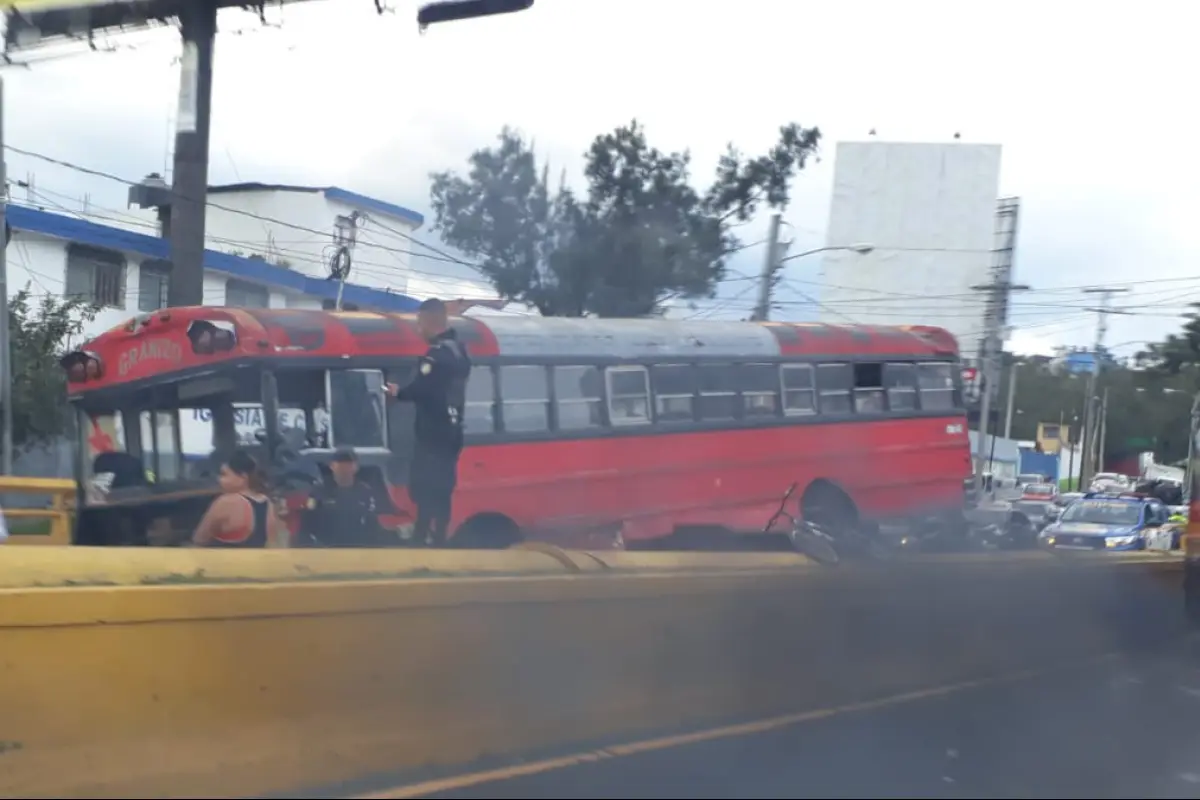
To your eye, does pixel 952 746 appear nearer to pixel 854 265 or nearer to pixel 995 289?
pixel 854 265

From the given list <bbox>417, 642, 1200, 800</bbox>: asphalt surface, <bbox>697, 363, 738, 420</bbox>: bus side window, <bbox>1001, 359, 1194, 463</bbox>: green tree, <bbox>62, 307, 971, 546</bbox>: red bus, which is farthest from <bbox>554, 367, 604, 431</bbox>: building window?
<bbox>1001, 359, 1194, 463</bbox>: green tree

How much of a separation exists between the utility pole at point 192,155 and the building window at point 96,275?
12.9 meters

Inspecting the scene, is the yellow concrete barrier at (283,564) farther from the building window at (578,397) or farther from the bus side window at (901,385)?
the bus side window at (901,385)

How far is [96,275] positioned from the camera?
30344mm

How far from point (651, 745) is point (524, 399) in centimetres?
687

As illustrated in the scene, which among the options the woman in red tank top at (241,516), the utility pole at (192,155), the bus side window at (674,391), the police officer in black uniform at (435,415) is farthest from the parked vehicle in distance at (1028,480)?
the woman in red tank top at (241,516)

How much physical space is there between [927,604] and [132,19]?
494 inches

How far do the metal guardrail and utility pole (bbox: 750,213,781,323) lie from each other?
8398 mm

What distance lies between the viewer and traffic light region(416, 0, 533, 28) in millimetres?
13469

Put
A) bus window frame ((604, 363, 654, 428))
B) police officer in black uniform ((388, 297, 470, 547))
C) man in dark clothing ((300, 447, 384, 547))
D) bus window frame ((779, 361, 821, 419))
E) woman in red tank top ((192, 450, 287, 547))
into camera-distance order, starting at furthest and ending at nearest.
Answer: bus window frame ((779, 361, 821, 419)), bus window frame ((604, 363, 654, 428)), man in dark clothing ((300, 447, 384, 547)), police officer in black uniform ((388, 297, 470, 547)), woman in red tank top ((192, 450, 287, 547))

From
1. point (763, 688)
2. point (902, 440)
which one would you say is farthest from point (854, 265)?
point (763, 688)

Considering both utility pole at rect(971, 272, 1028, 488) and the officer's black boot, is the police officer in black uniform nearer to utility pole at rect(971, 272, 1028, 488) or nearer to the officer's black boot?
the officer's black boot

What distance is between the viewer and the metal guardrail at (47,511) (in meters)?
11.7

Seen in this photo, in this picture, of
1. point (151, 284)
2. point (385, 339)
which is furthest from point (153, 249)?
point (385, 339)
